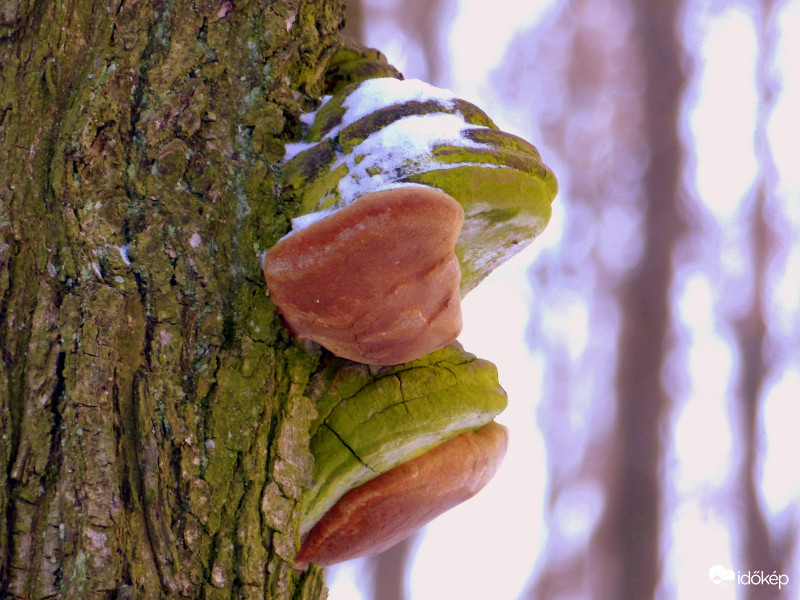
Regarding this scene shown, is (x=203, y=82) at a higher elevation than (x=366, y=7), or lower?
lower

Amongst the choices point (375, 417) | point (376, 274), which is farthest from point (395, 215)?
point (375, 417)

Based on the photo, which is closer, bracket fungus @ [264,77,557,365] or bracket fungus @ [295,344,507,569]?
bracket fungus @ [264,77,557,365]

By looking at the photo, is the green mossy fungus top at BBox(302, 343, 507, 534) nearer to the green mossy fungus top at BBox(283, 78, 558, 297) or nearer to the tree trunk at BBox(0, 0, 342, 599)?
the tree trunk at BBox(0, 0, 342, 599)

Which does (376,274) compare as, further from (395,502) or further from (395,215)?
(395,502)

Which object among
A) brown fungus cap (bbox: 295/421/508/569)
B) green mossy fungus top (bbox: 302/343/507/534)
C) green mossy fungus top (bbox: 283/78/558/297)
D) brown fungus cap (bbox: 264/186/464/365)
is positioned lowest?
brown fungus cap (bbox: 295/421/508/569)

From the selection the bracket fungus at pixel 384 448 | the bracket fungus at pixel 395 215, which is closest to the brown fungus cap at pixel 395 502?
the bracket fungus at pixel 384 448

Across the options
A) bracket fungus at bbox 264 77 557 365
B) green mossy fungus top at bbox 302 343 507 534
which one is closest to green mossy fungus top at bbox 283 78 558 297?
bracket fungus at bbox 264 77 557 365

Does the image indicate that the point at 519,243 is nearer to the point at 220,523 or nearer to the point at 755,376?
the point at 220,523

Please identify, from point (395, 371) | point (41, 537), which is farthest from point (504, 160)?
point (41, 537)
